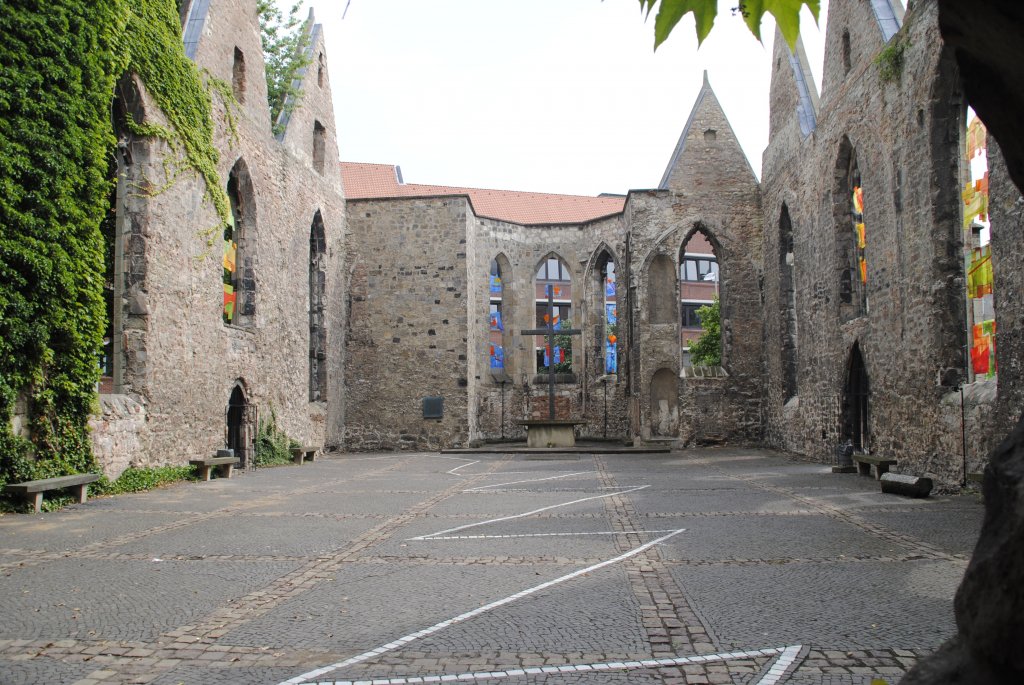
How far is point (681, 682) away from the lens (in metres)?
3.47

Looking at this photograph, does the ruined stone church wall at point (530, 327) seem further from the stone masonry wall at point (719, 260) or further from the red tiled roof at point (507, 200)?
the red tiled roof at point (507, 200)

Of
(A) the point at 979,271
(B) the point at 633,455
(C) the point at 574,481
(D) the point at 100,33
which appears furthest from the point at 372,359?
(A) the point at 979,271

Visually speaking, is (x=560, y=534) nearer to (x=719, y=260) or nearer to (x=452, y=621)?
(x=452, y=621)

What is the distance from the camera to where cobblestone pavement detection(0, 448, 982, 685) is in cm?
375

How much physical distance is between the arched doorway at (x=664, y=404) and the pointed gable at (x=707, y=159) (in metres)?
5.63

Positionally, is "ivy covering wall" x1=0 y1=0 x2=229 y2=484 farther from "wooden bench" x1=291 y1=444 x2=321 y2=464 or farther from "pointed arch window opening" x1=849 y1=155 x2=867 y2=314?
"pointed arch window opening" x1=849 y1=155 x2=867 y2=314

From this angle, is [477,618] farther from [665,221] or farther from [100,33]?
[665,221]

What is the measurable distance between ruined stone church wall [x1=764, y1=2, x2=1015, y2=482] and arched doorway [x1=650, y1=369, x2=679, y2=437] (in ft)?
17.8

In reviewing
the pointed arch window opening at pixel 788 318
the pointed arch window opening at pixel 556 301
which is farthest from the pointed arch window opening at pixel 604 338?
the pointed arch window opening at pixel 556 301

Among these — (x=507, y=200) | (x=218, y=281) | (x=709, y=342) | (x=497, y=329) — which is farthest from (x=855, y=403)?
(x=507, y=200)

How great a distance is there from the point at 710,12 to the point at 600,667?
3.06m

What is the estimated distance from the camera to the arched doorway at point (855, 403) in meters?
15.3

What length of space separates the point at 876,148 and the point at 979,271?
3.56 metres

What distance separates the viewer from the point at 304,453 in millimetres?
18406
